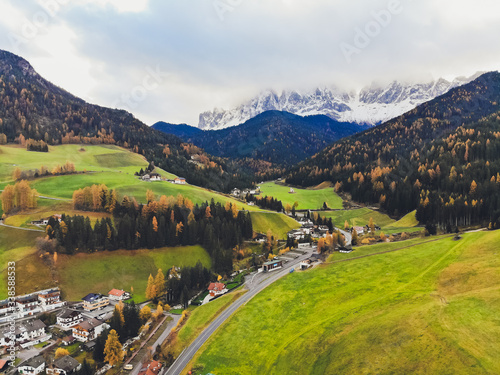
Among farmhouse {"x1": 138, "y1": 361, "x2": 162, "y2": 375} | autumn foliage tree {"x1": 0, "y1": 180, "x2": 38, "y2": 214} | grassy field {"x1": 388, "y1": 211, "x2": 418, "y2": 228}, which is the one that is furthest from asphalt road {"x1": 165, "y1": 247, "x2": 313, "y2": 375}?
autumn foliage tree {"x1": 0, "y1": 180, "x2": 38, "y2": 214}

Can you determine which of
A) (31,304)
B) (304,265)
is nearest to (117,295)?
(31,304)

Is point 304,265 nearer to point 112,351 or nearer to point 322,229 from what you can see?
point 322,229

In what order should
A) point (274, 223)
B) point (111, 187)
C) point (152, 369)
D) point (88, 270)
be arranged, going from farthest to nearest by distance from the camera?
point (111, 187) < point (274, 223) < point (88, 270) < point (152, 369)

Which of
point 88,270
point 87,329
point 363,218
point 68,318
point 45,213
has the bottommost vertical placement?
point 87,329

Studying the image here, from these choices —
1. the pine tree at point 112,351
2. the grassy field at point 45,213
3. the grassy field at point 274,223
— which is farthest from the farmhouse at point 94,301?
the grassy field at point 274,223

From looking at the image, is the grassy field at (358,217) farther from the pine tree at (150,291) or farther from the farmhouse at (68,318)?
the farmhouse at (68,318)

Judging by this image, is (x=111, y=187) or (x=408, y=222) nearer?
(x=408, y=222)

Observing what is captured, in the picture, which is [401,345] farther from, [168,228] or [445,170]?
[445,170]
